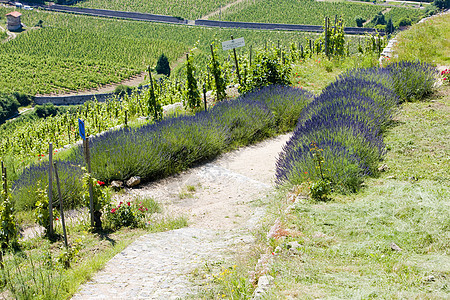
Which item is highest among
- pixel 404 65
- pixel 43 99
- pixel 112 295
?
pixel 404 65

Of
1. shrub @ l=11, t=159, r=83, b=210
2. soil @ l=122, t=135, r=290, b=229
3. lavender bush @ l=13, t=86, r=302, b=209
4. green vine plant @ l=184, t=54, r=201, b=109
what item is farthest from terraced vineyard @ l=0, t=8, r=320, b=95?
shrub @ l=11, t=159, r=83, b=210

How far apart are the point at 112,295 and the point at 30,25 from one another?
62.2 meters

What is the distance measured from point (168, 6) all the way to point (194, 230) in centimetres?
6162

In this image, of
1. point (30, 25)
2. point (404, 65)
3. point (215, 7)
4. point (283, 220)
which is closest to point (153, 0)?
point (215, 7)

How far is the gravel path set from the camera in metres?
3.49

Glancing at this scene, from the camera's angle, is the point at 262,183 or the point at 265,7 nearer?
the point at 262,183

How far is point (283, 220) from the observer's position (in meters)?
3.97

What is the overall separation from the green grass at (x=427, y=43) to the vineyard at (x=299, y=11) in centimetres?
3704

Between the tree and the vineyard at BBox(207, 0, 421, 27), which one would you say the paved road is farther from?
the tree

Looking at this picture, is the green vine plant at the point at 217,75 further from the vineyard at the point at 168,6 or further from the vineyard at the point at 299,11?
the vineyard at the point at 168,6

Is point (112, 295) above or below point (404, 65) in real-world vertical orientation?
below

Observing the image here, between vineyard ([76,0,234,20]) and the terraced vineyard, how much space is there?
5.10m

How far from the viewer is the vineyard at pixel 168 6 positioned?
5900 cm

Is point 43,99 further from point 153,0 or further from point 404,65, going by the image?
point 404,65
